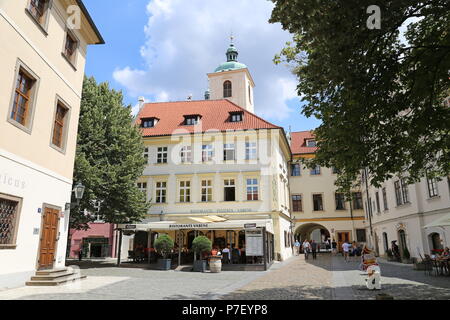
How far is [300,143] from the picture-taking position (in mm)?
48000

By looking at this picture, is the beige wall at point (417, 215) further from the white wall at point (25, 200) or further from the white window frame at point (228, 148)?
the white wall at point (25, 200)

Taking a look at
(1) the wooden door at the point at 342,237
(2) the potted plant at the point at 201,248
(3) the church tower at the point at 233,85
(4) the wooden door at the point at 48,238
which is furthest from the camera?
(3) the church tower at the point at 233,85

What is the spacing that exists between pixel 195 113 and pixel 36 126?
21.9m

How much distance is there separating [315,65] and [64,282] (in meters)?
11.1

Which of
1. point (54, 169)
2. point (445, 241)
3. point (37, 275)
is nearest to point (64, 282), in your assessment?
point (37, 275)

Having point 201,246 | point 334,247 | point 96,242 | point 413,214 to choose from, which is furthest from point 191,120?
point 334,247

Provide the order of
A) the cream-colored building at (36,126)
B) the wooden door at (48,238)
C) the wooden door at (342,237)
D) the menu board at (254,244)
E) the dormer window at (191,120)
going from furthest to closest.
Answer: the wooden door at (342,237) < the dormer window at (191,120) < the menu board at (254,244) < the wooden door at (48,238) < the cream-colored building at (36,126)

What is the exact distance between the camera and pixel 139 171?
25.5 meters

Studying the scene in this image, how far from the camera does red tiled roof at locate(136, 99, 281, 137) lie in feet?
102

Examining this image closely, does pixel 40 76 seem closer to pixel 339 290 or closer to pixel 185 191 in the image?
pixel 339 290

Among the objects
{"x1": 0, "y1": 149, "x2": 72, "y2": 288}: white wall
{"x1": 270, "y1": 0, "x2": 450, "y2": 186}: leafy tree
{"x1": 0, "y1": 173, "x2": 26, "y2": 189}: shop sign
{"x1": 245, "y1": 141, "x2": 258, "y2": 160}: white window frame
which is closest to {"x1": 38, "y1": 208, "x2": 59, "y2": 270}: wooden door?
{"x1": 0, "y1": 149, "x2": 72, "y2": 288}: white wall

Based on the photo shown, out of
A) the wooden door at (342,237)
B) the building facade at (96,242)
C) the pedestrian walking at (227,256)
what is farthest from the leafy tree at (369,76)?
the wooden door at (342,237)

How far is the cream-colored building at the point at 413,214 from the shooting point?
69.9 feet

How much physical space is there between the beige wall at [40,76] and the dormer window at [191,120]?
1666cm
